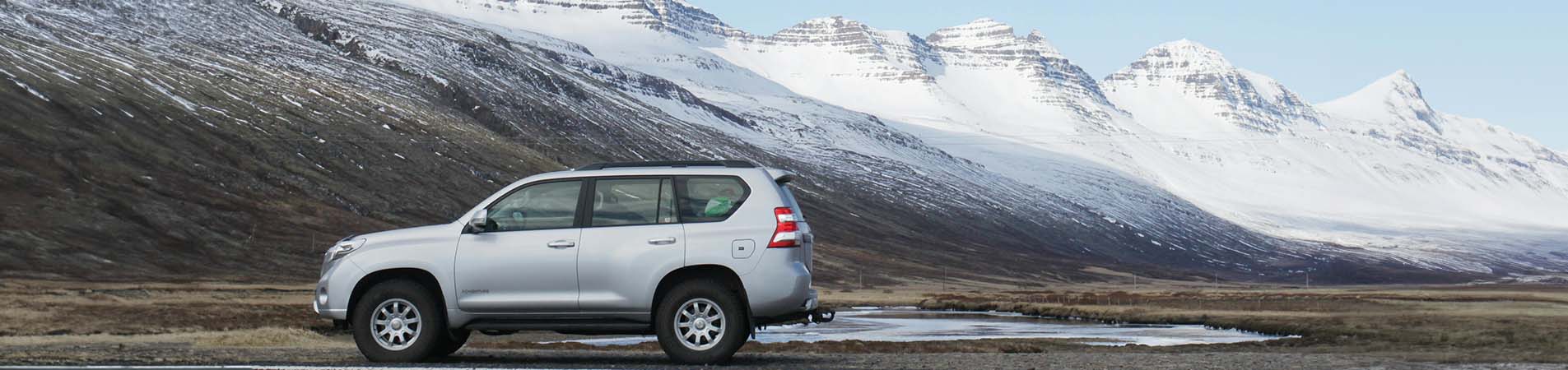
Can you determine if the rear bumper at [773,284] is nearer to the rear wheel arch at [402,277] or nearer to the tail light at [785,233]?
the tail light at [785,233]

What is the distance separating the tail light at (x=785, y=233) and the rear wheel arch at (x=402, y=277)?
16.4 ft

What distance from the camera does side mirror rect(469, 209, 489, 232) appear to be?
72.0 feet

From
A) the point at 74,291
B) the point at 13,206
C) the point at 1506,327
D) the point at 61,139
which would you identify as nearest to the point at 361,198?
the point at 61,139

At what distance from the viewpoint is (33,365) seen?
21328 mm

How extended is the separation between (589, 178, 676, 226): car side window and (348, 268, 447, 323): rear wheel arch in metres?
2.58

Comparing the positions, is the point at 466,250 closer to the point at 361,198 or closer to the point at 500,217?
the point at 500,217

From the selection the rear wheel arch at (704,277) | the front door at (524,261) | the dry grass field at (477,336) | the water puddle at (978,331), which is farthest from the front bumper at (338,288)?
the water puddle at (978,331)

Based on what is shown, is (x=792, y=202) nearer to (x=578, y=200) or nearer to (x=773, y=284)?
(x=773, y=284)

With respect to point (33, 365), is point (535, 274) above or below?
above

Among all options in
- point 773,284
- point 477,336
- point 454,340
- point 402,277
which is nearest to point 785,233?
point 773,284

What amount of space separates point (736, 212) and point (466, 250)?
391cm

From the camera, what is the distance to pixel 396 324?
22453 mm

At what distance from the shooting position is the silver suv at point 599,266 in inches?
851

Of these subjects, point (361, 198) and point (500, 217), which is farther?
point (361, 198)
